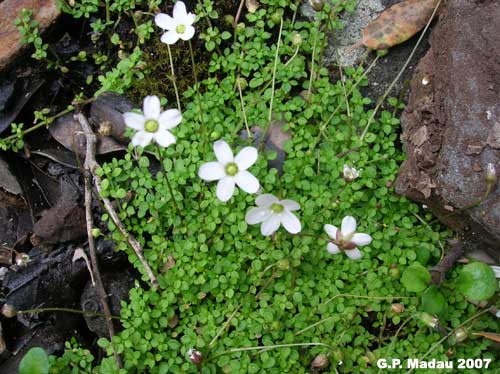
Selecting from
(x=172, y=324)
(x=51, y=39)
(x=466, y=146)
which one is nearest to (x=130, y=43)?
(x=51, y=39)

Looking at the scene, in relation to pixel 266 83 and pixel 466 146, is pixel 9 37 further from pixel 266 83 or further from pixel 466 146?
pixel 466 146

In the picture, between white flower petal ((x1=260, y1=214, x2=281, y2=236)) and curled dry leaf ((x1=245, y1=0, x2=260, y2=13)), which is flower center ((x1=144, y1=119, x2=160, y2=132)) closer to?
white flower petal ((x1=260, y1=214, x2=281, y2=236))

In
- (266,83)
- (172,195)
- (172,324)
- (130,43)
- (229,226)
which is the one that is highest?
(130,43)

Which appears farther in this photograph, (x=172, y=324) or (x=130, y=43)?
(x=130, y=43)

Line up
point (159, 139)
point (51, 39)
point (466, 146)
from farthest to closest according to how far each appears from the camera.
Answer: point (51, 39)
point (466, 146)
point (159, 139)

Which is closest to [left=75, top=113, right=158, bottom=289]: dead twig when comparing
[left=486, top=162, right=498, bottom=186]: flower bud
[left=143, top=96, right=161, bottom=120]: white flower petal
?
[left=143, top=96, right=161, bottom=120]: white flower petal

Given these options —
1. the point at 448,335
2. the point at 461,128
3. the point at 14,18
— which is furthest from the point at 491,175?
the point at 14,18

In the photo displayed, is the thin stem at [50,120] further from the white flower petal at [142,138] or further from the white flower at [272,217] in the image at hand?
the white flower at [272,217]

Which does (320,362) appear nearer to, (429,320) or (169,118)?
(429,320)
